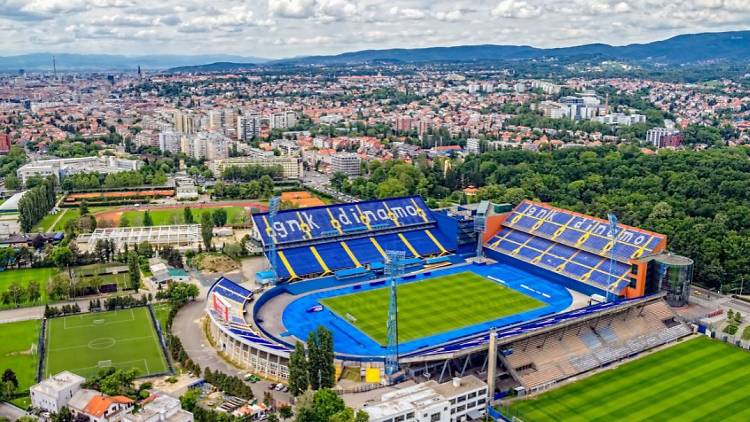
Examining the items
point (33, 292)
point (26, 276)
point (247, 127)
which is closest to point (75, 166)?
point (247, 127)

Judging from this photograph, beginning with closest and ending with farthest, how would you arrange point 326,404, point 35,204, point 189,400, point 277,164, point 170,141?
point 326,404, point 189,400, point 35,204, point 277,164, point 170,141

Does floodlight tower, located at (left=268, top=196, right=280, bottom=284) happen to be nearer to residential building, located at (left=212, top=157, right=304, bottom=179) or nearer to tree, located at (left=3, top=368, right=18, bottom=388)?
tree, located at (left=3, top=368, right=18, bottom=388)

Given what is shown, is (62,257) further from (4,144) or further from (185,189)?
(4,144)

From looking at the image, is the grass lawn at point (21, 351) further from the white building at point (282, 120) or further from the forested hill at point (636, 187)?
the white building at point (282, 120)

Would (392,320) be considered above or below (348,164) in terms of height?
above

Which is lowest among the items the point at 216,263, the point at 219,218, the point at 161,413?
the point at 216,263

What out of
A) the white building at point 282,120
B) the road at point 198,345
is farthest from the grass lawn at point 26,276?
the white building at point 282,120

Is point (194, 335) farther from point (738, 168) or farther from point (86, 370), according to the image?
point (738, 168)

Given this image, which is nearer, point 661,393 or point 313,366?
point 313,366

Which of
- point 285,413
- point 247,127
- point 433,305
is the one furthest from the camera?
point 247,127
